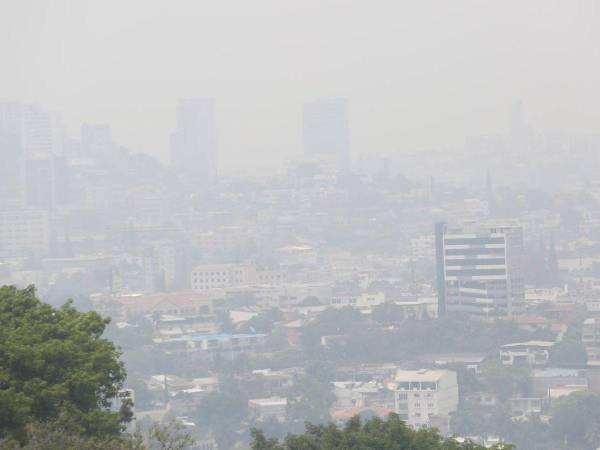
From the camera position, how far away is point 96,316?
29.4 feet

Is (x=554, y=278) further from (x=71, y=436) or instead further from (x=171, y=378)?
(x=71, y=436)

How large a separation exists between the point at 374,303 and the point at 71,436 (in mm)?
37065

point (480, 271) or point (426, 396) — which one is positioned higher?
point (480, 271)

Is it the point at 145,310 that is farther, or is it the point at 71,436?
the point at 145,310

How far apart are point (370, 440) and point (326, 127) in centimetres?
6485

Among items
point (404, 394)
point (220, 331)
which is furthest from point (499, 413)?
point (220, 331)

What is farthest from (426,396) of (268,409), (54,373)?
(54,373)

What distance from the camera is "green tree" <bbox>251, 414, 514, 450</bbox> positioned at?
33.9 feet

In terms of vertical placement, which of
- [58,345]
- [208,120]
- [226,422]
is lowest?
[226,422]

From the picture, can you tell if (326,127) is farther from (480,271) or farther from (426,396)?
(426,396)

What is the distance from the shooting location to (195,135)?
74875mm

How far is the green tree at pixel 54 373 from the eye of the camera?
749 cm

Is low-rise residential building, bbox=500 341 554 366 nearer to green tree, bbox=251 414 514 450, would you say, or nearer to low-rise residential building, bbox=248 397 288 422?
low-rise residential building, bbox=248 397 288 422

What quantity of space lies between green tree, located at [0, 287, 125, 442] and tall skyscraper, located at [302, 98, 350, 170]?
65251 millimetres
